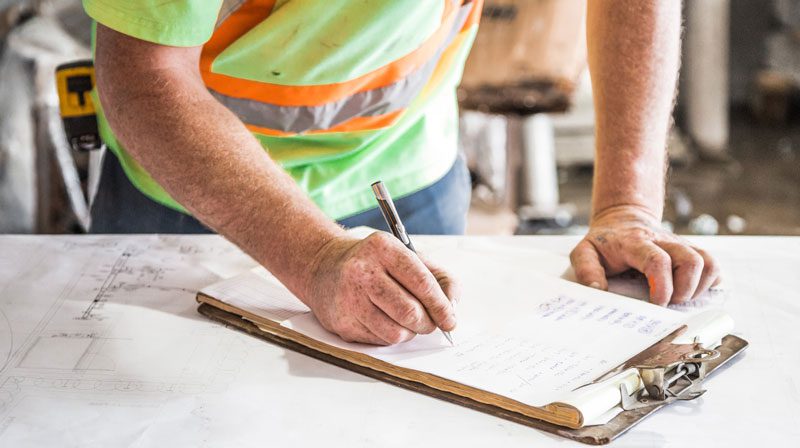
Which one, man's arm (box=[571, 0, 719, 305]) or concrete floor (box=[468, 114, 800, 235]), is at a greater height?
man's arm (box=[571, 0, 719, 305])

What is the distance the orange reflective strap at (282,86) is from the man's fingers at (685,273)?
448 mm

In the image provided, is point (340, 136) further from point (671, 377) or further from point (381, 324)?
point (671, 377)

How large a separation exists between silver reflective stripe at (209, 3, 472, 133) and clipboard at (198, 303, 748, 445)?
1.25 feet

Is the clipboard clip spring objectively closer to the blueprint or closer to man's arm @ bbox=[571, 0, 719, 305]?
man's arm @ bbox=[571, 0, 719, 305]

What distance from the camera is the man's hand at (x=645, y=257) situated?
3.50 feet

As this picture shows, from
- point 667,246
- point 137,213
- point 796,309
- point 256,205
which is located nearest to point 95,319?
point 256,205

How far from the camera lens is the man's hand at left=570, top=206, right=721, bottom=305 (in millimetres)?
1065

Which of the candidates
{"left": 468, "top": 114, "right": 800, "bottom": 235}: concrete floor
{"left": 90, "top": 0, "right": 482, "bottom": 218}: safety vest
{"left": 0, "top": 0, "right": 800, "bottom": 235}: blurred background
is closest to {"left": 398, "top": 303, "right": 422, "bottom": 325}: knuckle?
{"left": 90, "top": 0, "right": 482, "bottom": 218}: safety vest

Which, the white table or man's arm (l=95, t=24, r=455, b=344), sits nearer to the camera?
the white table

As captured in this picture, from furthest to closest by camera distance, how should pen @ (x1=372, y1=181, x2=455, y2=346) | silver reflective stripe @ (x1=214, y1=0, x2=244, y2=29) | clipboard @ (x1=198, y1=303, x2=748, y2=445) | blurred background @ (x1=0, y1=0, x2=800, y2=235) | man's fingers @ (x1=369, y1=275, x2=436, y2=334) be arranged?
blurred background @ (x1=0, y1=0, x2=800, y2=235)
silver reflective stripe @ (x1=214, y1=0, x2=244, y2=29)
pen @ (x1=372, y1=181, x2=455, y2=346)
man's fingers @ (x1=369, y1=275, x2=436, y2=334)
clipboard @ (x1=198, y1=303, x2=748, y2=445)

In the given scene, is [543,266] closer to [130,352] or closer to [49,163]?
[130,352]

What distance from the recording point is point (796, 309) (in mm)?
1049

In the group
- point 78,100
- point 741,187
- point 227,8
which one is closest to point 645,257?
point 227,8

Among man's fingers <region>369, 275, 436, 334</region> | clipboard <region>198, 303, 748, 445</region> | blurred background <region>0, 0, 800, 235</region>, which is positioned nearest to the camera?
clipboard <region>198, 303, 748, 445</region>
